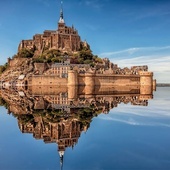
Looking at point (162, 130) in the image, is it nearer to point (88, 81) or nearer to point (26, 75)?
point (88, 81)

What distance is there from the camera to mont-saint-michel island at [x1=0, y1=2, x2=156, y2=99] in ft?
127

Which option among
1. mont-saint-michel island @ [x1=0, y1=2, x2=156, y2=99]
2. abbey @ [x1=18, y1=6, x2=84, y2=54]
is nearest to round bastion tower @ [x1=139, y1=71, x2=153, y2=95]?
mont-saint-michel island @ [x1=0, y1=2, x2=156, y2=99]

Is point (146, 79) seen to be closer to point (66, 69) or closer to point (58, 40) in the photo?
point (66, 69)

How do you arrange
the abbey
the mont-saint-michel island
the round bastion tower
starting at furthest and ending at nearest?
the abbey < the round bastion tower < the mont-saint-michel island

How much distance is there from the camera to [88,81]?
38469 millimetres

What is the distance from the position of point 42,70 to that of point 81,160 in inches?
1412

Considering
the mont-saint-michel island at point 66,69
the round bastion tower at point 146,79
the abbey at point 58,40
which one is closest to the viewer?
the mont-saint-michel island at point 66,69

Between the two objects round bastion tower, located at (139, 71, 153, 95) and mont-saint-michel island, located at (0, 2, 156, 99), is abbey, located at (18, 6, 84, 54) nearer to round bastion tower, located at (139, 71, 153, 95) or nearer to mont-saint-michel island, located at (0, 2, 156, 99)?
mont-saint-michel island, located at (0, 2, 156, 99)

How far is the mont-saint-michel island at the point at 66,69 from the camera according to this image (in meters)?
38.6

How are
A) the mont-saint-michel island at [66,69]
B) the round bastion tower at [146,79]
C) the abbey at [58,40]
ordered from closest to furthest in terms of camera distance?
the mont-saint-michel island at [66,69] < the round bastion tower at [146,79] < the abbey at [58,40]

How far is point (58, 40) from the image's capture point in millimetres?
47375

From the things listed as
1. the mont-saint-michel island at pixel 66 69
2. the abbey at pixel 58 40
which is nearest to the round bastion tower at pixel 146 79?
the mont-saint-michel island at pixel 66 69

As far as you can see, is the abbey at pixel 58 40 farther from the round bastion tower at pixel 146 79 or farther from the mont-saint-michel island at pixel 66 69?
the round bastion tower at pixel 146 79

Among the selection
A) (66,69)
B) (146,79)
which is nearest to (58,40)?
(66,69)
